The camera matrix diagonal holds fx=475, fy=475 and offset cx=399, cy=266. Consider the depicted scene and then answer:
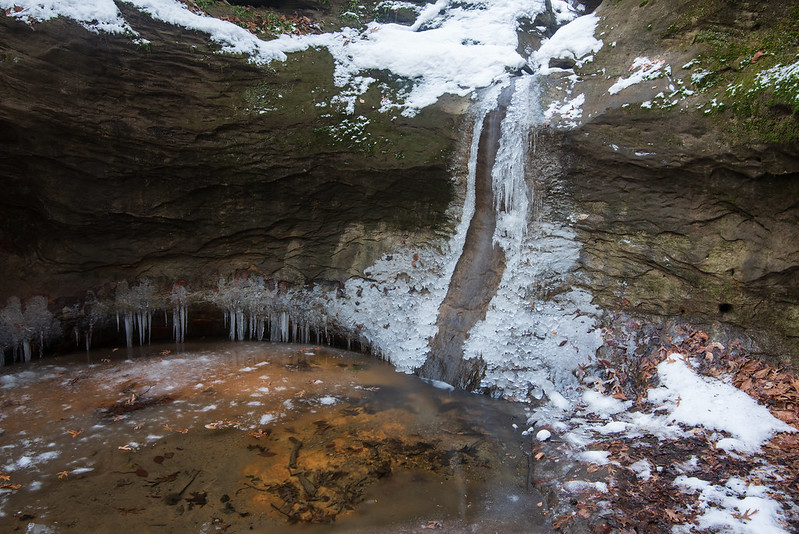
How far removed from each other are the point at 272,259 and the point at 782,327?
258 inches

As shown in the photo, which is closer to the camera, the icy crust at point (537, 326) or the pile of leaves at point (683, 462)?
the pile of leaves at point (683, 462)

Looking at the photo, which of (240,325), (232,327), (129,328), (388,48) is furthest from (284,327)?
(388,48)

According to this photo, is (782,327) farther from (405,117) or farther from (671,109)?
(405,117)

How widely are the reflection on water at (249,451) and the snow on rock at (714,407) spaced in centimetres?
157

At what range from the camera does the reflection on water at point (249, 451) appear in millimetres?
3680

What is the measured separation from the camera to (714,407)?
14.8 ft

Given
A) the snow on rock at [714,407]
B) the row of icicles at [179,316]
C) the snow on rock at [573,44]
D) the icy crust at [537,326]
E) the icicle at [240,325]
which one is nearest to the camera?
the snow on rock at [714,407]

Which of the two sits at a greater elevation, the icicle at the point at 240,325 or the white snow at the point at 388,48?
the white snow at the point at 388,48

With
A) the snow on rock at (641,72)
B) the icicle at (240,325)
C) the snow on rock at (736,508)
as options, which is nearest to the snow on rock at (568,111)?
the snow on rock at (641,72)

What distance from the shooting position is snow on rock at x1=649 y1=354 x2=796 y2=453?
4.13 meters

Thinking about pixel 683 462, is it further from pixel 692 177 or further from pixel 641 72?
pixel 641 72

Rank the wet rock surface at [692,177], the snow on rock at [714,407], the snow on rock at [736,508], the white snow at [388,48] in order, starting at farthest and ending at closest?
the white snow at [388,48] < the wet rock surface at [692,177] < the snow on rock at [714,407] < the snow on rock at [736,508]

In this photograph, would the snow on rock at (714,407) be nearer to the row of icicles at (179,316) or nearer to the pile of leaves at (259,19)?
the row of icicles at (179,316)

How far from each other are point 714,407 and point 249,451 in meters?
4.43
